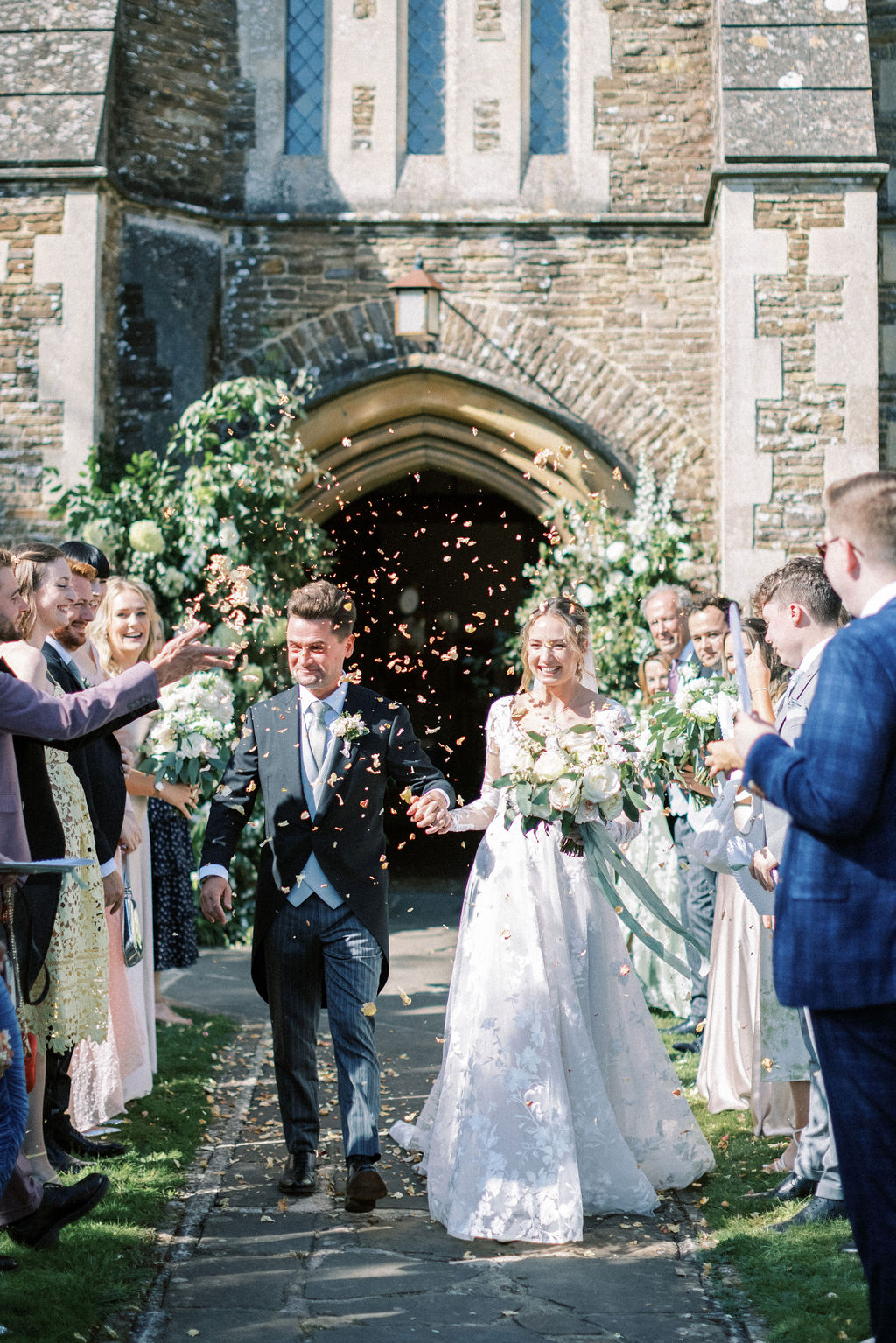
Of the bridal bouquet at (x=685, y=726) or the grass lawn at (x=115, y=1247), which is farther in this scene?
the bridal bouquet at (x=685, y=726)

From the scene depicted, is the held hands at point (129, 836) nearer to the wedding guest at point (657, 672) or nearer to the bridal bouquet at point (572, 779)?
the bridal bouquet at point (572, 779)

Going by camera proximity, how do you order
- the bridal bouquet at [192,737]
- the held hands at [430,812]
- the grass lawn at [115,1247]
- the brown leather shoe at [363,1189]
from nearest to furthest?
the grass lawn at [115,1247], the brown leather shoe at [363,1189], the held hands at [430,812], the bridal bouquet at [192,737]

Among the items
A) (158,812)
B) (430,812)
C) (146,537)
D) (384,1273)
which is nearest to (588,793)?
(430,812)

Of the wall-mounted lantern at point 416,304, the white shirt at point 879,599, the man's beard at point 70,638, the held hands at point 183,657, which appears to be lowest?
the held hands at point 183,657

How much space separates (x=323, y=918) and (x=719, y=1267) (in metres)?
1.47

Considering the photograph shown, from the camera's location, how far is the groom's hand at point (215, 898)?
405 centimetres

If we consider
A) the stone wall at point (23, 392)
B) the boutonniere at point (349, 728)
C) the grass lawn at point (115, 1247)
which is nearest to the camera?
the grass lawn at point (115, 1247)

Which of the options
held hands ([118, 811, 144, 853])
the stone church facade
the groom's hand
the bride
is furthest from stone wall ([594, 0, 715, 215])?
the groom's hand

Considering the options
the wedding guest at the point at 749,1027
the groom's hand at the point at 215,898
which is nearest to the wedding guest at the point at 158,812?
the groom's hand at the point at 215,898

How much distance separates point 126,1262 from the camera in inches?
134

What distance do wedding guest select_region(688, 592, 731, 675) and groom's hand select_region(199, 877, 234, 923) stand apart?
98.7 inches

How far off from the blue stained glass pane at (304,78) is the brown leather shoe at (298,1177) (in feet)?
25.7

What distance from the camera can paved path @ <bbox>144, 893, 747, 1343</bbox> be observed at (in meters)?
3.05

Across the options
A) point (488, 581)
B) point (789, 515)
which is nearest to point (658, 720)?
point (789, 515)
